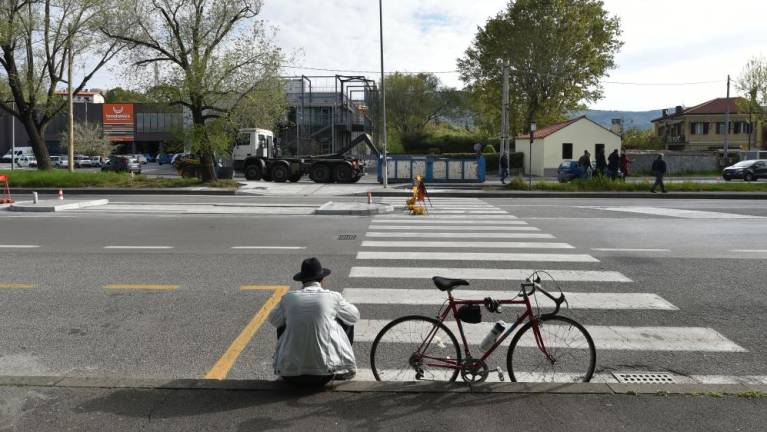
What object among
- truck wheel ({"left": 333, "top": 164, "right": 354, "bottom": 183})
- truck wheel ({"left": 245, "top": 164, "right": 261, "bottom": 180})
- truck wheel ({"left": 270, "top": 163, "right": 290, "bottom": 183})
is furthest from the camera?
truck wheel ({"left": 245, "top": 164, "right": 261, "bottom": 180})

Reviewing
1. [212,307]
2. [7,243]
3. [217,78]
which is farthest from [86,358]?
[217,78]

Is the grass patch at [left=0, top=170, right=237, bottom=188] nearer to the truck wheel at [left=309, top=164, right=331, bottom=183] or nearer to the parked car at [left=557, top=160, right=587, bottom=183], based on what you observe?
the truck wheel at [left=309, top=164, right=331, bottom=183]

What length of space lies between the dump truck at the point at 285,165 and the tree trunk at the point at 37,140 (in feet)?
30.9

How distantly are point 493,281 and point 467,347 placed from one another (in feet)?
12.3

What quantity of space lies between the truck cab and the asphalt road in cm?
1959

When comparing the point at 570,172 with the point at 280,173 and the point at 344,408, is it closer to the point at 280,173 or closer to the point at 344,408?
the point at 280,173

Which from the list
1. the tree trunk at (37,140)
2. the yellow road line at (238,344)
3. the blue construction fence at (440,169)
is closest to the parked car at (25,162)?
the tree trunk at (37,140)

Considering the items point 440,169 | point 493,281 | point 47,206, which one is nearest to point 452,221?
point 493,281

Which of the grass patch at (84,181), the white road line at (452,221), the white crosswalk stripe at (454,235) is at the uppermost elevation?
the grass patch at (84,181)

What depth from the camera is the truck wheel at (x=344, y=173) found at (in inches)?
1366

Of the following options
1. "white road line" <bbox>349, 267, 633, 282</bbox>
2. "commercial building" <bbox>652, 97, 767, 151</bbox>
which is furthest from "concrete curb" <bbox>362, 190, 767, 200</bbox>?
"commercial building" <bbox>652, 97, 767, 151</bbox>

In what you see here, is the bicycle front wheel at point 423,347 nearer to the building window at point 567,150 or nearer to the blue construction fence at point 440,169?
the blue construction fence at point 440,169

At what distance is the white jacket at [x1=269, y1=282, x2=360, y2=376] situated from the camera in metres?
4.53

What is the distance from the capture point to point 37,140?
105 ft
